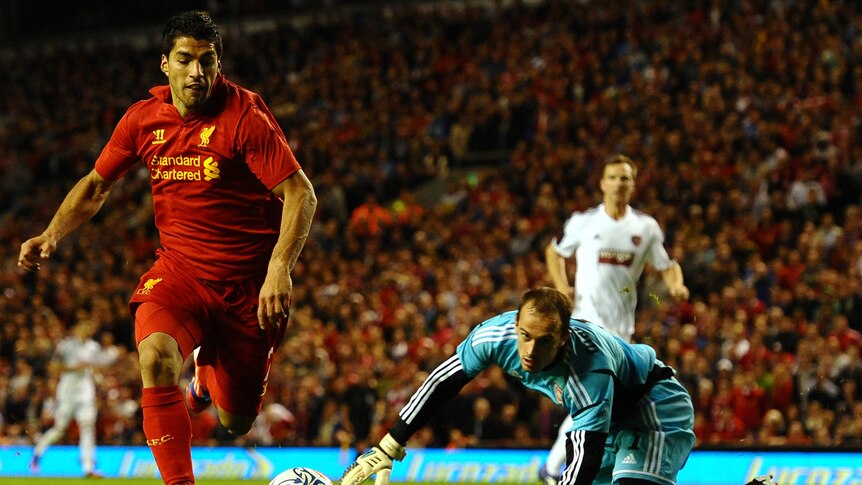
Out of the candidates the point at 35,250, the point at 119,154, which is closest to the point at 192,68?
the point at 119,154

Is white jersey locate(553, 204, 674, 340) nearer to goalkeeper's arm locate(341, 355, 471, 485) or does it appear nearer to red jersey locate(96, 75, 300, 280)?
red jersey locate(96, 75, 300, 280)

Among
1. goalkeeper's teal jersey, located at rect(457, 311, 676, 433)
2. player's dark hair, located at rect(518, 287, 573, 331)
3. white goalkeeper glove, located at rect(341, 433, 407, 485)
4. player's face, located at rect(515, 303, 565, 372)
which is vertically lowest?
white goalkeeper glove, located at rect(341, 433, 407, 485)

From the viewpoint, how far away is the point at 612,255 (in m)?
9.73

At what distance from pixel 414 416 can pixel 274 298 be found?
88 cm

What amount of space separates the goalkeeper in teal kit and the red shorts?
1.07 metres

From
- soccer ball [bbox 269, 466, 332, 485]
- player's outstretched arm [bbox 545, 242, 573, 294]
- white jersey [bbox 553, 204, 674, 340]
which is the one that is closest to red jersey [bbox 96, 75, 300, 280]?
soccer ball [bbox 269, 466, 332, 485]

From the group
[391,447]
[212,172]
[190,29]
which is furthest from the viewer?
[212,172]

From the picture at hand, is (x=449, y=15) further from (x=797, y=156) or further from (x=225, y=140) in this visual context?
(x=225, y=140)

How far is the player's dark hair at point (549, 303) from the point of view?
5.39 meters

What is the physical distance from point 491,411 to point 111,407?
6473 millimetres

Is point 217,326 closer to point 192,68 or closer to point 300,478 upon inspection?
point 300,478

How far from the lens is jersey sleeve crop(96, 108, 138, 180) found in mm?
6566

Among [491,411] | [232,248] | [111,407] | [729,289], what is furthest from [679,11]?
[232,248]

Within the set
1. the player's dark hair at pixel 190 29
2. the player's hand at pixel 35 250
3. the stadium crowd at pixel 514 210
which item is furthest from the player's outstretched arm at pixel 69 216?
the stadium crowd at pixel 514 210
